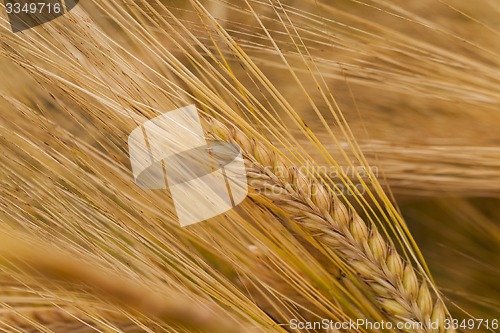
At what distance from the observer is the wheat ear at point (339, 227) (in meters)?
0.57

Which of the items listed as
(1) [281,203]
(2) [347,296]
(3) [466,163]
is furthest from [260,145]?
(3) [466,163]

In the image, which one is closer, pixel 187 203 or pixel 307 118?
pixel 187 203

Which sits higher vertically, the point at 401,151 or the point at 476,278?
the point at 401,151

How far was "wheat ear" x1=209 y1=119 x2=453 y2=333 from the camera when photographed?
573 millimetres

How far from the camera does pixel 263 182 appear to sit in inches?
22.4

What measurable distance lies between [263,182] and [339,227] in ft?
0.32

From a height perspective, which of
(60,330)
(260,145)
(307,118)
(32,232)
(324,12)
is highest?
(324,12)

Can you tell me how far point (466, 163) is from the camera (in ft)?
2.47

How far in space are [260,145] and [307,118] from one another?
0.90 ft

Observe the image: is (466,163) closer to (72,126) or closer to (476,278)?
(476,278)

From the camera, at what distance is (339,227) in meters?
0.58

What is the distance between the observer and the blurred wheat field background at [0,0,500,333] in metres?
0.59

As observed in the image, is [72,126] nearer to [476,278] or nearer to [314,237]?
[314,237]

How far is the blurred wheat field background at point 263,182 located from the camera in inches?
23.3
